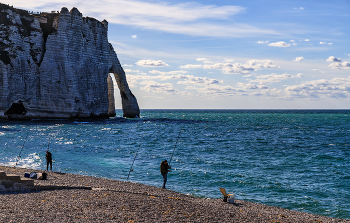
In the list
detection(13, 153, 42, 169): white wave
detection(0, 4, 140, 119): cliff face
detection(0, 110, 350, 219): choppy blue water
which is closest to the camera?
detection(0, 110, 350, 219): choppy blue water

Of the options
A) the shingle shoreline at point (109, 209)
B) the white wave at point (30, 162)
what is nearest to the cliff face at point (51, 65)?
the white wave at point (30, 162)

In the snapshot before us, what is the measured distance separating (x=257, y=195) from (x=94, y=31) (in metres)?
64.1

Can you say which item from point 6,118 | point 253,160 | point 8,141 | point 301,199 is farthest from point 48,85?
point 301,199

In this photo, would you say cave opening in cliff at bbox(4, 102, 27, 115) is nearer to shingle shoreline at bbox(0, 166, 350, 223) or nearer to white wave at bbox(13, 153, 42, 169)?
white wave at bbox(13, 153, 42, 169)

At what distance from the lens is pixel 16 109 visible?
200ft

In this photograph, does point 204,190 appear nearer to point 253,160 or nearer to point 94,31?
point 253,160

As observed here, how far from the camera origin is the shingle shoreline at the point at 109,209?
31.6 ft

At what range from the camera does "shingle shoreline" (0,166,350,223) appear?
9.64 metres

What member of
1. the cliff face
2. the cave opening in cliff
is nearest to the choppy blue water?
the cave opening in cliff

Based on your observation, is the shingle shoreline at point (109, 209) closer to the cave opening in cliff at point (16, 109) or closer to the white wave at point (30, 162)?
the white wave at point (30, 162)

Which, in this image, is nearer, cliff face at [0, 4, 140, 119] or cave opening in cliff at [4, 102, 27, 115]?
cliff face at [0, 4, 140, 119]

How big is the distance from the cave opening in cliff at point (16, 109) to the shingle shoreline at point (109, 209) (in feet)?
174

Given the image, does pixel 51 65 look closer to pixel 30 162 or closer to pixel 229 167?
pixel 30 162

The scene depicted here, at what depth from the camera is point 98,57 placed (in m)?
71.1
